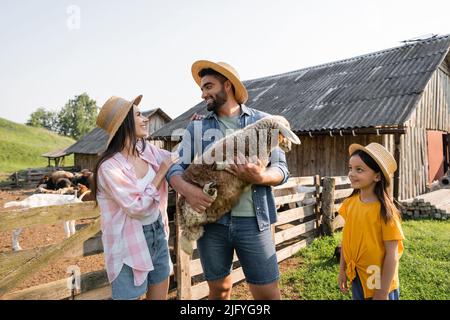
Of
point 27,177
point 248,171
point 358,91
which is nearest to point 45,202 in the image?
point 248,171

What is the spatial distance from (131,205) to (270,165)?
111 cm

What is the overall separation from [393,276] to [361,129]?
27.1ft

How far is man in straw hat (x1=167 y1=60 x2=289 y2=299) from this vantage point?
2.20 meters

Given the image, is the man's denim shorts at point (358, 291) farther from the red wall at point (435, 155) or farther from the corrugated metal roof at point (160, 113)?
the corrugated metal roof at point (160, 113)

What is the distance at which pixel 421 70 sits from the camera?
1151 cm

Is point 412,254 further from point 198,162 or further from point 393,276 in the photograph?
point 198,162

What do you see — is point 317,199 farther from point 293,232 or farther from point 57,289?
point 57,289

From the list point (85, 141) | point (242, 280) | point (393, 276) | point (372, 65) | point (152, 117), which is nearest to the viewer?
point (393, 276)

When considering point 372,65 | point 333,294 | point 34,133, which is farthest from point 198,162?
point 34,133

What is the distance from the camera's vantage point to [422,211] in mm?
9195

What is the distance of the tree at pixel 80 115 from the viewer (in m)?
83.0

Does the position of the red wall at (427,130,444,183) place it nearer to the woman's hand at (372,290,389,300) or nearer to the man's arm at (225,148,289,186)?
the woman's hand at (372,290,389,300)

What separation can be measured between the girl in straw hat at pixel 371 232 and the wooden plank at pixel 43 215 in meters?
2.40

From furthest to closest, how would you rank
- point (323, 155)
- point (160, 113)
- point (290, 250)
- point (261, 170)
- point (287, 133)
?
1. point (160, 113)
2. point (323, 155)
3. point (290, 250)
4. point (287, 133)
5. point (261, 170)
